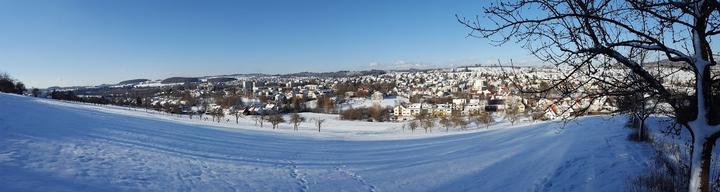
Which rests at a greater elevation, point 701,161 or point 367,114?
point 701,161

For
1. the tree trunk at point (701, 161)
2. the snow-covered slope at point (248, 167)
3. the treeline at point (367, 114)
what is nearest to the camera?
the tree trunk at point (701, 161)

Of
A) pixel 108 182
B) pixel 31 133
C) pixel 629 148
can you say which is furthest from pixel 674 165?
pixel 31 133

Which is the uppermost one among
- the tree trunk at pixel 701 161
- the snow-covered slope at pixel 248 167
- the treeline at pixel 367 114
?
the tree trunk at pixel 701 161

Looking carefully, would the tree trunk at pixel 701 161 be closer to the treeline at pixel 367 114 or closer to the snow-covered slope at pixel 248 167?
the snow-covered slope at pixel 248 167

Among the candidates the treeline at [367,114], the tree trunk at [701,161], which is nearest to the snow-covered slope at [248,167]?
the tree trunk at [701,161]

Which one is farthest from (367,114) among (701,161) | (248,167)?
(701,161)

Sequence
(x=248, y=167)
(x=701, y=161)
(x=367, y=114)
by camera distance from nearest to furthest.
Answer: (x=701, y=161), (x=248, y=167), (x=367, y=114)

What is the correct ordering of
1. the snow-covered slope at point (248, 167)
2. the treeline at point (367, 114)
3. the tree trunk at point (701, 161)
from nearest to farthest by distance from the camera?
the tree trunk at point (701, 161) < the snow-covered slope at point (248, 167) < the treeline at point (367, 114)

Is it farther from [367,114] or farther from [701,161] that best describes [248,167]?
[367,114]

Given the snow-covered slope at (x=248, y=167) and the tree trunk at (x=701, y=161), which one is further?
the snow-covered slope at (x=248, y=167)

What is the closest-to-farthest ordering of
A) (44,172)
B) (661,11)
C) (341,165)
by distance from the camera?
(661,11), (44,172), (341,165)

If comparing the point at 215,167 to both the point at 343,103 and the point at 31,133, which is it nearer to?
the point at 31,133
